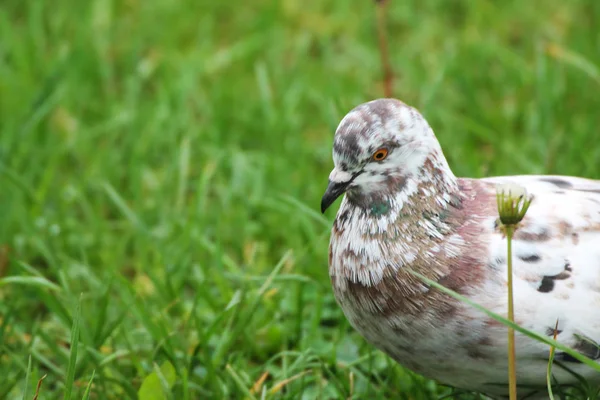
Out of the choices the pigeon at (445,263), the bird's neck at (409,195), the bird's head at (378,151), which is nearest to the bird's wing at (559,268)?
the pigeon at (445,263)

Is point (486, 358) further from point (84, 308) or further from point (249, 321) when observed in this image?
point (84, 308)

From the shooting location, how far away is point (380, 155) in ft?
8.72

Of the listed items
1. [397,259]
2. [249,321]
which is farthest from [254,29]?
[397,259]

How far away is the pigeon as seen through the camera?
257 cm

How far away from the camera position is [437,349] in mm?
2605

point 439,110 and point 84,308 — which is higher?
point 439,110

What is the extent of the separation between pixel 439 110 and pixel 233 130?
113 centimetres

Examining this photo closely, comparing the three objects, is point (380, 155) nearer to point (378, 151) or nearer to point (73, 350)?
point (378, 151)

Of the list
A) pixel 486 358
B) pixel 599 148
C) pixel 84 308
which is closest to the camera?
pixel 486 358

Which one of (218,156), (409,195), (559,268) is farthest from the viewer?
(218,156)

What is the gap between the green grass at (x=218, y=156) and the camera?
3.30 m

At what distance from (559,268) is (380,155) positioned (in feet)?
2.03

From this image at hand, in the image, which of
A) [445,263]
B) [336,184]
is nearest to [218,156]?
[336,184]

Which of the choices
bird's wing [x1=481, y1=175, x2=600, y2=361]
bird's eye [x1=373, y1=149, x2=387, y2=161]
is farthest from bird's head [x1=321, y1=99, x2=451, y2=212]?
bird's wing [x1=481, y1=175, x2=600, y2=361]
